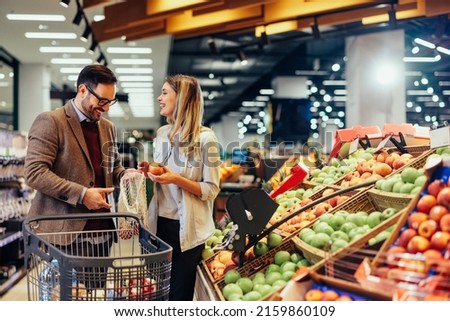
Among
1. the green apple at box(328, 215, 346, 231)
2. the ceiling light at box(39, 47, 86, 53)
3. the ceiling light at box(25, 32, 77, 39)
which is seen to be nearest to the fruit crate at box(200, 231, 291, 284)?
the green apple at box(328, 215, 346, 231)

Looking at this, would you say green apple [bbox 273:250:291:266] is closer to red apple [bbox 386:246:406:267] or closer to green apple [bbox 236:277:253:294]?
green apple [bbox 236:277:253:294]

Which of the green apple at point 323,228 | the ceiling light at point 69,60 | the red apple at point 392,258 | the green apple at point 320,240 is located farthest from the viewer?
the ceiling light at point 69,60

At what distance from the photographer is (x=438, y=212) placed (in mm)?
1839

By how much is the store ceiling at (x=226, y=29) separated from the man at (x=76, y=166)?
27.2 inches

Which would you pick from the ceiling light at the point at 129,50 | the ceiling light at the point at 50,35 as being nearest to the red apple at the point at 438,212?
the ceiling light at the point at 50,35

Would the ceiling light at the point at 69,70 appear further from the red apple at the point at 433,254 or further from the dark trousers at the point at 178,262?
the red apple at the point at 433,254

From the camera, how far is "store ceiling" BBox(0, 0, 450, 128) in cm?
654

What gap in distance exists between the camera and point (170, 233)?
2924 mm

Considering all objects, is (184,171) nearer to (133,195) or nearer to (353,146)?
(133,195)

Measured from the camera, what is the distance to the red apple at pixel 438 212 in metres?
1.84
